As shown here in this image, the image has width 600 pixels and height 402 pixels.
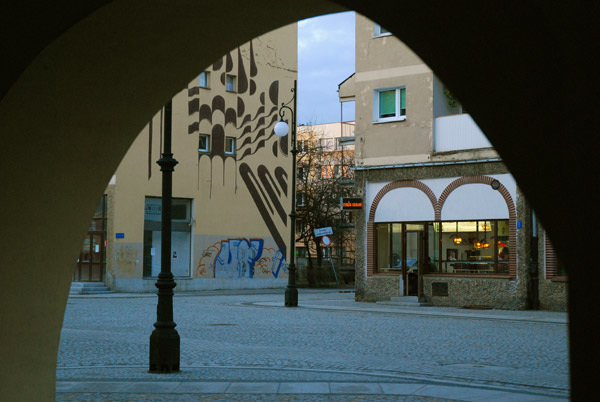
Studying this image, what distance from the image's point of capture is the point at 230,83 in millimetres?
42688

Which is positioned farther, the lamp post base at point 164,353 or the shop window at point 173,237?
the shop window at point 173,237

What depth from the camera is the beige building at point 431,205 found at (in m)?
24.3

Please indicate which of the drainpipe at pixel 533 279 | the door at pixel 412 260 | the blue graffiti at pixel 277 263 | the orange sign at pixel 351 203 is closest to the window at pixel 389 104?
the orange sign at pixel 351 203

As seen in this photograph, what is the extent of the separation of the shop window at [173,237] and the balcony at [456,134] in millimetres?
16702

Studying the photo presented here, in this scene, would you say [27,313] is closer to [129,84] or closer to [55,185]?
[55,185]

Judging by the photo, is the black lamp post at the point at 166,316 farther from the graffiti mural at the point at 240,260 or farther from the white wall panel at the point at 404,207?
the graffiti mural at the point at 240,260

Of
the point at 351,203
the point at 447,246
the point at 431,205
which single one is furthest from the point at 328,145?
the point at 447,246

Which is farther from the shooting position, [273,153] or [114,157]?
[273,153]

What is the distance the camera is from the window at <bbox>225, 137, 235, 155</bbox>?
42219 millimetres

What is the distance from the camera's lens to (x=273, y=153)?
44.4m

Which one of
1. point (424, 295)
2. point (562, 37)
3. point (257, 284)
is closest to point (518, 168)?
point (562, 37)

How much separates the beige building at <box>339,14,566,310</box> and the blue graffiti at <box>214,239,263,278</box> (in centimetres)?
1441

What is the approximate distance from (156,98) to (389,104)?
23026 mm

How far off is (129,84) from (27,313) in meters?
1.57
